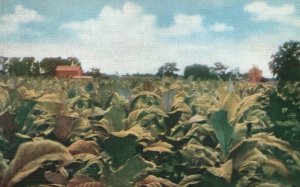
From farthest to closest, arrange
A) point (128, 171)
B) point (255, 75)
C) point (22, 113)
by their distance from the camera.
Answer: point (255, 75), point (22, 113), point (128, 171)

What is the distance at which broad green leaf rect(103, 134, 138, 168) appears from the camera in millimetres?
1919

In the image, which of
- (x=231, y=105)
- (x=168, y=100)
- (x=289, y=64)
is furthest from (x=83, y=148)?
(x=289, y=64)

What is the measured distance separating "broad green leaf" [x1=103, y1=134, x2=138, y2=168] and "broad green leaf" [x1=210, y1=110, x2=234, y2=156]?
1.37 feet

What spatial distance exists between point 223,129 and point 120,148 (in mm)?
538

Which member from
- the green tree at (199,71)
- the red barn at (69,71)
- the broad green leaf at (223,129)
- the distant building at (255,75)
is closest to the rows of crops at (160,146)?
Answer: the broad green leaf at (223,129)

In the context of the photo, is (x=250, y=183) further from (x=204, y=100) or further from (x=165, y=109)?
(x=204, y=100)

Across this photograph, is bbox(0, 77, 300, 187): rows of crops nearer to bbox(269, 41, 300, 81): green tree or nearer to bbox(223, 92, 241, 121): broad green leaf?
bbox(223, 92, 241, 121): broad green leaf

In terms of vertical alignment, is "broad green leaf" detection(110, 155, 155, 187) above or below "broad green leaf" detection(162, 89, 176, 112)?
below

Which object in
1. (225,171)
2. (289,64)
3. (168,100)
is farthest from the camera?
(289,64)

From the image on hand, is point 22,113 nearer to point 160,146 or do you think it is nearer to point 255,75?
point 160,146

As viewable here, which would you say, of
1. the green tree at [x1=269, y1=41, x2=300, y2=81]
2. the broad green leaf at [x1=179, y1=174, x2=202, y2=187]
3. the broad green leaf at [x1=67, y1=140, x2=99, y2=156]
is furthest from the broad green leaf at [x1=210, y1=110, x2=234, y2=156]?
the green tree at [x1=269, y1=41, x2=300, y2=81]

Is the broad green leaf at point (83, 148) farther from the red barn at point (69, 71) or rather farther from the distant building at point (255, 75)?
the red barn at point (69, 71)

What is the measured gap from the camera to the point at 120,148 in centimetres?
198

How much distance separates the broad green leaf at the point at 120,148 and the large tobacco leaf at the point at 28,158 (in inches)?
30.5
